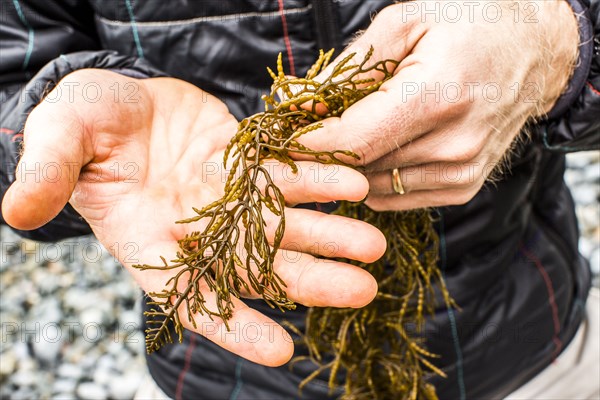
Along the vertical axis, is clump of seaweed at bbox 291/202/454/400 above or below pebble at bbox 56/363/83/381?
above

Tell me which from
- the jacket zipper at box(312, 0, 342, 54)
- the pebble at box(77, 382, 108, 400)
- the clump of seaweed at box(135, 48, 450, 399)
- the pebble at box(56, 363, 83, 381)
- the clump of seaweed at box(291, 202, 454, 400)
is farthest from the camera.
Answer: the pebble at box(56, 363, 83, 381)

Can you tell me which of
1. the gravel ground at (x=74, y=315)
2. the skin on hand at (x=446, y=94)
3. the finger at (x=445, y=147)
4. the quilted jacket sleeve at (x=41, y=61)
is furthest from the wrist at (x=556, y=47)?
the gravel ground at (x=74, y=315)

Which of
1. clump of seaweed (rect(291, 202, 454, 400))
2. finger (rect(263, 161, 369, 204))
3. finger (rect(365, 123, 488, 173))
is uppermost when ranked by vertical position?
finger (rect(365, 123, 488, 173))

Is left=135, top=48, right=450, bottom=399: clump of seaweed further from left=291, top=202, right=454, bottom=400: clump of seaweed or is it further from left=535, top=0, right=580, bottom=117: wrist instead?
left=535, top=0, right=580, bottom=117: wrist

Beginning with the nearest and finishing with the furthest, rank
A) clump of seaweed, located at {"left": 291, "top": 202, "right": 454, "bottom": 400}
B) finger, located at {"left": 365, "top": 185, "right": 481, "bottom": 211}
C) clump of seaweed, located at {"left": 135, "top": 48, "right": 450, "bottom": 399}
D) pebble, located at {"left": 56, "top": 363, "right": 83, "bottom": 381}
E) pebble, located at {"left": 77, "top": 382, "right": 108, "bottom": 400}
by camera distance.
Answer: clump of seaweed, located at {"left": 135, "top": 48, "right": 450, "bottom": 399} < finger, located at {"left": 365, "top": 185, "right": 481, "bottom": 211} < clump of seaweed, located at {"left": 291, "top": 202, "right": 454, "bottom": 400} < pebble, located at {"left": 77, "top": 382, "right": 108, "bottom": 400} < pebble, located at {"left": 56, "top": 363, "right": 83, "bottom": 381}

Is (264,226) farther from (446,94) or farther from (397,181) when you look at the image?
(446,94)

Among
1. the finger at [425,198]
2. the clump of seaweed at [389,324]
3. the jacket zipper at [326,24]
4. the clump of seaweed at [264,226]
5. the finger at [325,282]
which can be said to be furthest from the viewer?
the clump of seaweed at [389,324]

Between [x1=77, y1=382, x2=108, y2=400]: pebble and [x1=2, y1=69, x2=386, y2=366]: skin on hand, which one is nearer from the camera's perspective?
[x1=2, y1=69, x2=386, y2=366]: skin on hand

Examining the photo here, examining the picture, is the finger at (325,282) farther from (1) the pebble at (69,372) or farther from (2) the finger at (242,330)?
(1) the pebble at (69,372)

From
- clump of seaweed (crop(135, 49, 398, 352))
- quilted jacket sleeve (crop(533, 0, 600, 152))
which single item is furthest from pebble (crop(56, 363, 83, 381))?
quilted jacket sleeve (crop(533, 0, 600, 152))
